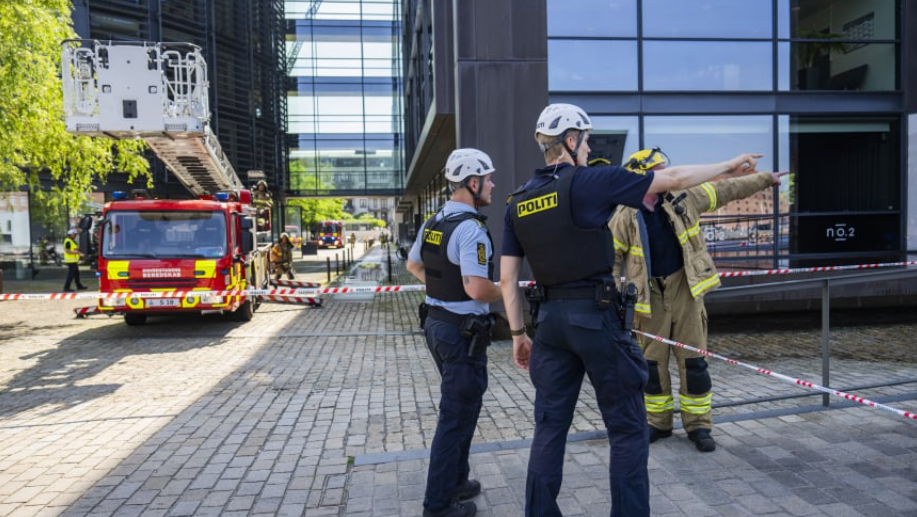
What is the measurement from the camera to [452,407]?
3.26 meters

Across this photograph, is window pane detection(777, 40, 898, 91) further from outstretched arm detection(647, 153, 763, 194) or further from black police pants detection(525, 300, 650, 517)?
black police pants detection(525, 300, 650, 517)

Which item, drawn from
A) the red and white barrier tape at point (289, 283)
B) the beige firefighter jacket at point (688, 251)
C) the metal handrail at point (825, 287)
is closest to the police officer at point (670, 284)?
the beige firefighter jacket at point (688, 251)

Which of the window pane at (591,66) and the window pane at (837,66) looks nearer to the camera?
the window pane at (591,66)

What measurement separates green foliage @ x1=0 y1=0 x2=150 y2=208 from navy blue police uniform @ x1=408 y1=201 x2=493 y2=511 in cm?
996

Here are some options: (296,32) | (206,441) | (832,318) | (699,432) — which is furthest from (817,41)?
(296,32)

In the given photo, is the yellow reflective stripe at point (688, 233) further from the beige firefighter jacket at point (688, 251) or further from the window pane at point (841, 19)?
the window pane at point (841, 19)

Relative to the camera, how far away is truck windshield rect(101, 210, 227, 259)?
986 centimetres

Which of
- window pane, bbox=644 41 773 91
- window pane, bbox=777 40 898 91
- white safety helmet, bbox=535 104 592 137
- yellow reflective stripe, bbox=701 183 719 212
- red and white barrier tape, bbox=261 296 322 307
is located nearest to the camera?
white safety helmet, bbox=535 104 592 137

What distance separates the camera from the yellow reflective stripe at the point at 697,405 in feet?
13.5

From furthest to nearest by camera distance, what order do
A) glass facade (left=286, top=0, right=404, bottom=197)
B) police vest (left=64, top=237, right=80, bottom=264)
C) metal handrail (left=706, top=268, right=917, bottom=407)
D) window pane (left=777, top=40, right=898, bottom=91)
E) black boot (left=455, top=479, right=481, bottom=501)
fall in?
glass facade (left=286, top=0, right=404, bottom=197)
police vest (left=64, top=237, right=80, bottom=264)
window pane (left=777, top=40, right=898, bottom=91)
metal handrail (left=706, top=268, right=917, bottom=407)
black boot (left=455, top=479, right=481, bottom=501)

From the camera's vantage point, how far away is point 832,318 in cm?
1005

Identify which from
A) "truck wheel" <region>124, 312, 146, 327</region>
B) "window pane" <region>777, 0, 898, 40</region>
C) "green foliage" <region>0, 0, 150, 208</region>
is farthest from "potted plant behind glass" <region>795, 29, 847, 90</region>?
"green foliage" <region>0, 0, 150, 208</region>

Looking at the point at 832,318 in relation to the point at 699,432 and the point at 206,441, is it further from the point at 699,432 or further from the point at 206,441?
the point at 206,441

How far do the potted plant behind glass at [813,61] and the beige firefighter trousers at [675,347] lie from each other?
24.9 ft
